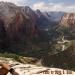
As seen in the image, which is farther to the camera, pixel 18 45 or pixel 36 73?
pixel 18 45

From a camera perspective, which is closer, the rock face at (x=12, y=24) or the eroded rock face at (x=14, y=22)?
the rock face at (x=12, y=24)

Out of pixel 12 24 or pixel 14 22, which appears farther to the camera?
pixel 14 22

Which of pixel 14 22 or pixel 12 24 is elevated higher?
pixel 14 22

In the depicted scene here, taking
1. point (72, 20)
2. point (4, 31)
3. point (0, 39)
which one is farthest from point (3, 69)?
point (72, 20)

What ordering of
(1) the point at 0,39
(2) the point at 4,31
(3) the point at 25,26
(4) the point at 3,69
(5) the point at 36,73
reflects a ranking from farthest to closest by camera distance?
(3) the point at 25,26 → (2) the point at 4,31 → (1) the point at 0,39 → (4) the point at 3,69 → (5) the point at 36,73

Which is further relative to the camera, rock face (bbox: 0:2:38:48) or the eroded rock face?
the eroded rock face

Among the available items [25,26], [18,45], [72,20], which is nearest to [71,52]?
[18,45]

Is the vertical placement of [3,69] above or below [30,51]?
above

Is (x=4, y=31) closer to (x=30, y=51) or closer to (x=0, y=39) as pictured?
(x=0, y=39)

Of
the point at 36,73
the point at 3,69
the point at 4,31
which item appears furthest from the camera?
the point at 4,31
